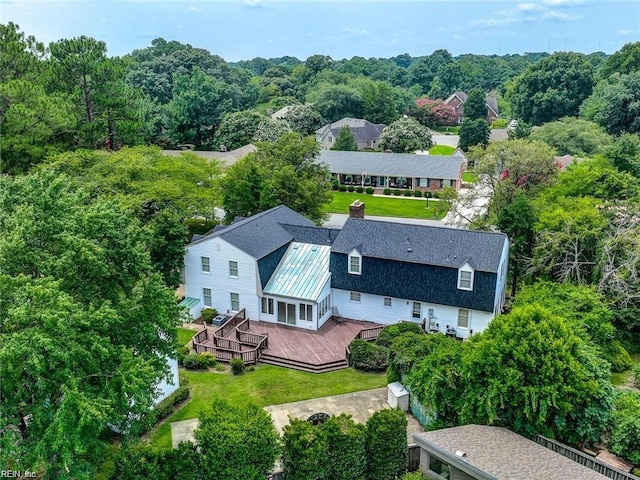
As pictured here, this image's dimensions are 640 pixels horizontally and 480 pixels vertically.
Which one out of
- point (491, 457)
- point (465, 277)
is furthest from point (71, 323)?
point (465, 277)

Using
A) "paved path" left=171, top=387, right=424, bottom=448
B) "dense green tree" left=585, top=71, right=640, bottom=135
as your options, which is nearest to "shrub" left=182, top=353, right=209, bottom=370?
"paved path" left=171, top=387, right=424, bottom=448

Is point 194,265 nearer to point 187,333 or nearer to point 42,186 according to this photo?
point 187,333

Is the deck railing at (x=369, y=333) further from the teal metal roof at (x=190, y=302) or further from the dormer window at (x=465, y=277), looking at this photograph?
the teal metal roof at (x=190, y=302)

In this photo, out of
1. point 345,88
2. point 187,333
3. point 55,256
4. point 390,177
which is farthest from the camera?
point 345,88

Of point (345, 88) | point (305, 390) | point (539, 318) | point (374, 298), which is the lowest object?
point (305, 390)

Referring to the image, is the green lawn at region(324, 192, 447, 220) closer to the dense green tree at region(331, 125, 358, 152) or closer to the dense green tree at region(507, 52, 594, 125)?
the dense green tree at region(331, 125, 358, 152)

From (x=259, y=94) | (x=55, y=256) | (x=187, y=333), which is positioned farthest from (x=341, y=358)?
(x=259, y=94)
